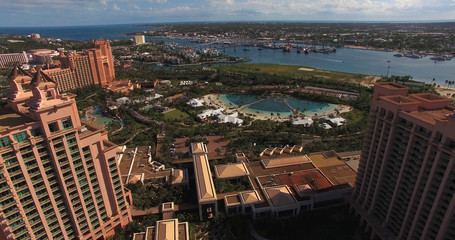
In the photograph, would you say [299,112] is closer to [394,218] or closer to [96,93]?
[394,218]

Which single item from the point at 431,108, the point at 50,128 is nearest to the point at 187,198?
the point at 50,128

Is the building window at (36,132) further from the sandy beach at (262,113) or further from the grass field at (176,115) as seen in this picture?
the sandy beach at (262,113)

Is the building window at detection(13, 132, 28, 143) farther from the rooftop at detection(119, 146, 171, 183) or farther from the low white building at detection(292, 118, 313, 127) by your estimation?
the low white building at detection(292, 118, 313, 127)

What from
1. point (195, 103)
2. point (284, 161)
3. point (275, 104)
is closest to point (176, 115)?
point (195, 103)

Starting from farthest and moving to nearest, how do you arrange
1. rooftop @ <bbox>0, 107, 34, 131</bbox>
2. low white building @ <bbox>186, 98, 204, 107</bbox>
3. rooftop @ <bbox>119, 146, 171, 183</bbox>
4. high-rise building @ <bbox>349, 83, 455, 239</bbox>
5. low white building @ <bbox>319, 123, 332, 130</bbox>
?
low white building @ <bbox>186, 98, 204, 107</bbox> < low white building @ <bbox>319, 123, 332, 130</bbox> < rooftop @ <bbox>119, 146, 171, 183</bbox> < rooftop @ <bbox>0, 107, 34, 131</bbox> < high-rise building @ <bbox>349, 83, 455, 239</bbox>

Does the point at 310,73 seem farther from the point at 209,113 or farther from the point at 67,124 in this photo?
the point at 67,124

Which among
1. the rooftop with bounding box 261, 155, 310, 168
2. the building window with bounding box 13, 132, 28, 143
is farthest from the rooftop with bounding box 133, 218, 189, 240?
the rooftop with bounding box 261, 155, 310, 168

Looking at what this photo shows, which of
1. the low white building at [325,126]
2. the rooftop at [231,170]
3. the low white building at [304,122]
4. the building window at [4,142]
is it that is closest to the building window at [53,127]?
the building window at [4,142]
